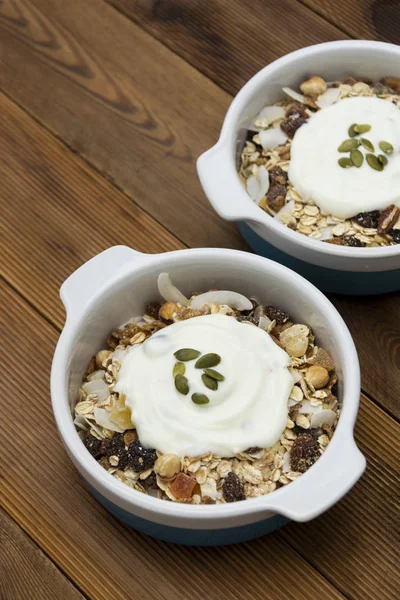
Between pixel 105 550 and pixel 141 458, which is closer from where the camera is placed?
pixel 141 458

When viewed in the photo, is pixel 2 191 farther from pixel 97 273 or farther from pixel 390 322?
pixel 390 322

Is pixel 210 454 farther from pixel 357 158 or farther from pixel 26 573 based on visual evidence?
pixel 357 158

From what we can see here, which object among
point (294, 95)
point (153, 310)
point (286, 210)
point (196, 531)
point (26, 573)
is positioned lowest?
point (26, 573)

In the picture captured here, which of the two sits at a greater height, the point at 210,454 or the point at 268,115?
the point at 268,115

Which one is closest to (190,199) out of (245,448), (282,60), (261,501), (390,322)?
(282,60)

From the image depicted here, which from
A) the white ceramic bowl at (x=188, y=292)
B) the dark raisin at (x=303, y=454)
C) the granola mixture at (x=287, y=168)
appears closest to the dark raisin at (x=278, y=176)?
the granola mixture at (x=287, y=168)

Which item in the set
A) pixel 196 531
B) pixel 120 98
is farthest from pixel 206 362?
pixel 120 98
